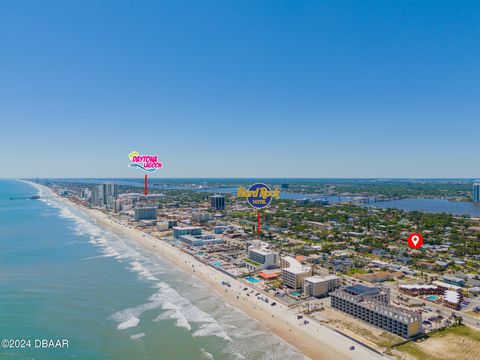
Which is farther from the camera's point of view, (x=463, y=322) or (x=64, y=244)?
(x=64, y=244)

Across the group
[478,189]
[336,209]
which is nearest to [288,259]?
[336,209]

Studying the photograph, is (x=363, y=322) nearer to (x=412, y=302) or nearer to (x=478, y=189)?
(x=412, y=302)

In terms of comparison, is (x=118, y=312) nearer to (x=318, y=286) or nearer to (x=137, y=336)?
(x=137, y=336)

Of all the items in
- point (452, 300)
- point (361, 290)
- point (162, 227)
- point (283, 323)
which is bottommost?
point (283, 323)

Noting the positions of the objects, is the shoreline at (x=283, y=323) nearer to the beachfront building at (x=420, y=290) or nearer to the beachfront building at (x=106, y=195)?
the beachfront building at (x=420, y=290)

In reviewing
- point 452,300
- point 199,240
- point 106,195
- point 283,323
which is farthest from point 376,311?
point 106,195

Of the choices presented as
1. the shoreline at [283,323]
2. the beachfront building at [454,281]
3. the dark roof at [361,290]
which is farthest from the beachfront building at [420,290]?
the shoreline at [283,323]

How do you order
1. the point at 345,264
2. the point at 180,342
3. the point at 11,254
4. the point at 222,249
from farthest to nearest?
the point at 222,249
the point at 11,254
the point at 345,264
the point at 180,342
